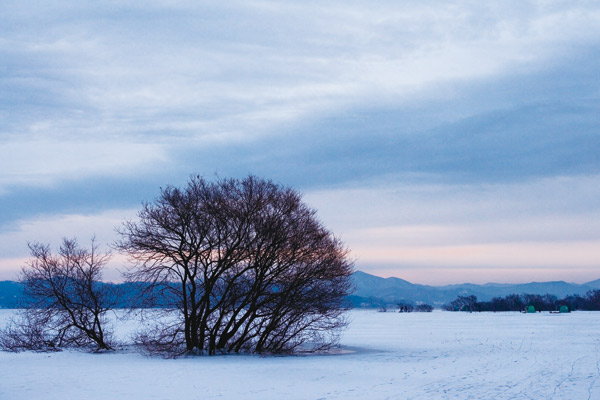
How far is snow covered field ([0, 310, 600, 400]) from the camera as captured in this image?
59.3 ft

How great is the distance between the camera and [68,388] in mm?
19641

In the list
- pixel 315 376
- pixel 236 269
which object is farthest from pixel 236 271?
pixel 315 376

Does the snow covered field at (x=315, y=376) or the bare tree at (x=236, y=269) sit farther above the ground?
the bare tree at (x=236, y=269)


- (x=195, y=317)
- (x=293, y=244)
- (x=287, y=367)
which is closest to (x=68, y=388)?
(x=287, y=367)

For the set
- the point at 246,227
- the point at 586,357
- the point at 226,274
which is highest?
the point at 246,227

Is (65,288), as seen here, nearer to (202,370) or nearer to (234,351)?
(234,351)

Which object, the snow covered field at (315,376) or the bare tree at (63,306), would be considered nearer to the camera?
the snow covered field at (315,376)

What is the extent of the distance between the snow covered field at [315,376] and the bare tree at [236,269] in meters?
2.38

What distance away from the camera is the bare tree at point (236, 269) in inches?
1292

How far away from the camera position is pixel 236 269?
110 ft

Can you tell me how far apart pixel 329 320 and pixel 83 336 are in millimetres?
14894

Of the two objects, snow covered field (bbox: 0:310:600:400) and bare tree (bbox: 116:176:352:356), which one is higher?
bare tree (bbox: 116:176:352:356)

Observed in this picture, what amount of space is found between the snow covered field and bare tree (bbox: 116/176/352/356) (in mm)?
2380

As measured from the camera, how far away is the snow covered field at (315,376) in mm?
18078
